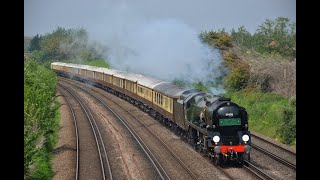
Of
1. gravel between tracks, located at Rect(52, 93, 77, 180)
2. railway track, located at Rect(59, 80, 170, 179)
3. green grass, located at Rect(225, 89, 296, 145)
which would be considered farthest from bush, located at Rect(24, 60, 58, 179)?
green grass, located at Rect(225, 89, 296, 145)

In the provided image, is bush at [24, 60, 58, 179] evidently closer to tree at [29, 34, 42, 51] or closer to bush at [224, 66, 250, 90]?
bush at [224, 66, 250, 90]

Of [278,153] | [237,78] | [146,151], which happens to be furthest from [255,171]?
[237,78]

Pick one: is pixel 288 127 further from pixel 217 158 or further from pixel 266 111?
pixel 217 158

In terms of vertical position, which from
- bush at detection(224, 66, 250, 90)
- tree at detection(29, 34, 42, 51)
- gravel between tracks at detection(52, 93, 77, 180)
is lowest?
gravel between tracks at detection(52, 93, 77, 180)

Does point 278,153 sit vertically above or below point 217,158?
below

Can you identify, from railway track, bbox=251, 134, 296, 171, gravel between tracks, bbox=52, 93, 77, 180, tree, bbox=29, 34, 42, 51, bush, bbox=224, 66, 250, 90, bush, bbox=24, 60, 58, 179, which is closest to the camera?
bush, bbox=24, 60, 58, 179

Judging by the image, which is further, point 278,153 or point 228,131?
point 278,153

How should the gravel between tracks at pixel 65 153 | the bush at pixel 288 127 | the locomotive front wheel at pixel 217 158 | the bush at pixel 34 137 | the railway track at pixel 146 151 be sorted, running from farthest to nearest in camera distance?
the bush at pixel 288 127 → the locomotive front wheel at pixel 217 158 → the gravel between tracks at pixel 65 153 → the railway track at pixel 146 151 → the bush at pixel 34 137

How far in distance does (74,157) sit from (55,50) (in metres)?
74.3

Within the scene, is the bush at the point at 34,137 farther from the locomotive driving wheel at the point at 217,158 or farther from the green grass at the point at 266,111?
the green grass at the point at 266,111

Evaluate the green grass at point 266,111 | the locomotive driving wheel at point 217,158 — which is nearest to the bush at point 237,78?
the green grass at point 266,111

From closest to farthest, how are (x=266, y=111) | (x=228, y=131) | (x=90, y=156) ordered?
(x=228, y=131) → (x=90, y=156) → (x=266, y=111)

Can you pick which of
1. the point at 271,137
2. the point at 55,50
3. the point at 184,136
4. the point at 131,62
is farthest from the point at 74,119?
the point at 55,50
